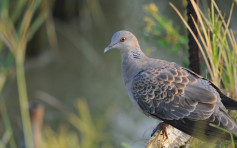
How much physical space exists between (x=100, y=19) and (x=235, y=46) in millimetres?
5075

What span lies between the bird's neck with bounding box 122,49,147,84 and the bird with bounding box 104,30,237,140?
0.04 ft

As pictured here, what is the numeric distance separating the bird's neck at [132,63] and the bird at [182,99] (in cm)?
1

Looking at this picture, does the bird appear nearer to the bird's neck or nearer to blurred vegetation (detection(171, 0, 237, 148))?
the bird's neck

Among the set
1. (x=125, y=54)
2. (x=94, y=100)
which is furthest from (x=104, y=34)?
(x=125, y=54)

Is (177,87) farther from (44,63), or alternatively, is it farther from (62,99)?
(44,63)

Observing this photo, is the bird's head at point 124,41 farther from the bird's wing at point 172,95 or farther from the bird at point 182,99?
the bird's wing at point 172,95

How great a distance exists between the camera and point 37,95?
6555 millimetres

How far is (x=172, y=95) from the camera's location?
8.89ft

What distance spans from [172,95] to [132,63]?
52cm

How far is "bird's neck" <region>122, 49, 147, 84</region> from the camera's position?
9.91 ft

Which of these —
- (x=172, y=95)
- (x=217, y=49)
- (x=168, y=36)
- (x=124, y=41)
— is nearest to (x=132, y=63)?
(x=124, y=41)

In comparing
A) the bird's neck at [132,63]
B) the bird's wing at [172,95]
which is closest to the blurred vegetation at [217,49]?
the bird's wing at [172,95]

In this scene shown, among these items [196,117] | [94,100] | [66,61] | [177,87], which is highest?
[177,87]

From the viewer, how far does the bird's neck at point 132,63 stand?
3021mm
